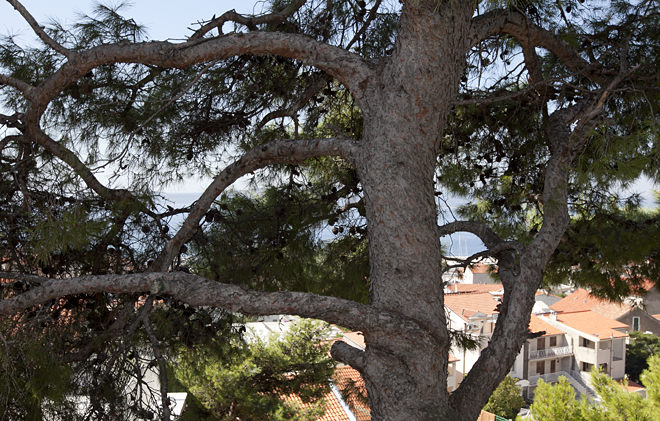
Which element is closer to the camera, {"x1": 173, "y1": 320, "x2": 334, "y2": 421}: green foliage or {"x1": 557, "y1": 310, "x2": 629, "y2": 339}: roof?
{"x1": 173, "y1": 320, "x2": 334, "y2": 421}: green foliage

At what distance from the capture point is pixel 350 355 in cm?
206

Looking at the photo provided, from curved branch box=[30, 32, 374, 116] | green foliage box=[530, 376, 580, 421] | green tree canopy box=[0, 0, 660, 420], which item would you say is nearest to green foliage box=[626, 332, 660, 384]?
green foliage box=[530, 376, 580, 421]

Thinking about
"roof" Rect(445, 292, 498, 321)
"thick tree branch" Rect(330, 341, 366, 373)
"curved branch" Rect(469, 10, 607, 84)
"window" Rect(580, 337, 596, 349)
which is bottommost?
→ "window" Rect(580, 337, 596, 349)

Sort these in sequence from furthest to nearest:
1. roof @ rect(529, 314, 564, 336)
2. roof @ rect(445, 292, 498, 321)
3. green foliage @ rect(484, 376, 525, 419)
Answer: roof @ rect(529, 314, 564, 336), roof @ rect(445, 292, 498, 321), green foliage @ rect(484, 376, 525, 419)

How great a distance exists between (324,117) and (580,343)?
25570mm

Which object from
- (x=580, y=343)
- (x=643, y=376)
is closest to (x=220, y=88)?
(x=643, y=376)

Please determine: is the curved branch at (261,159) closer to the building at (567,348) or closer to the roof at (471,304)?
the roof at (471,304)

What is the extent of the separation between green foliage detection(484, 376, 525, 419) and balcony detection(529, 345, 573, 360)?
540 cm

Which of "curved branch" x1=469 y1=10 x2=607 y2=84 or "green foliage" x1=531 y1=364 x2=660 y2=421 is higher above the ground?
"curved branch" x1=469 y1=10 x2=607 y2=84

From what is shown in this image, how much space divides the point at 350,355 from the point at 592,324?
27.1 m

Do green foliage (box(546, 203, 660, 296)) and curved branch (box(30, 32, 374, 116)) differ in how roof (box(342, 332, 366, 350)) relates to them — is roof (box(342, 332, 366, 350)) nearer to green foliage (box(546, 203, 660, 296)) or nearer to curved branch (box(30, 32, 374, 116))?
green foliage (box(546, 203, 660, 296))

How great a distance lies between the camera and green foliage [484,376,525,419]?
61.5 ft

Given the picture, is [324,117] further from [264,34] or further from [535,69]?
[264,34]

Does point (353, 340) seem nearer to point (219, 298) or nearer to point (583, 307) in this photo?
point (219, 298)
